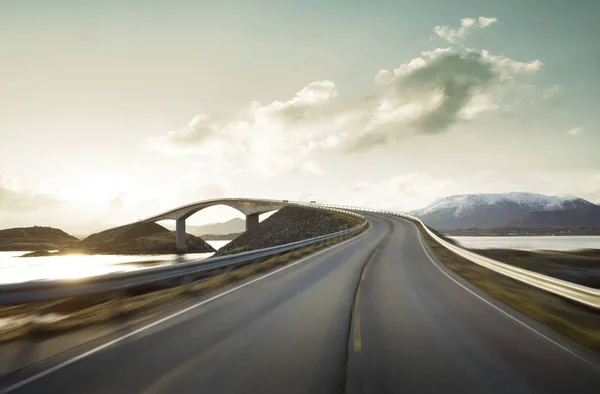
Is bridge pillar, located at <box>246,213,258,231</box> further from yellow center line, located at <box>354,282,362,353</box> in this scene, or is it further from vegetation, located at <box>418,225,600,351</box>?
yellow center line, located at <box>354,282,362,353</box>

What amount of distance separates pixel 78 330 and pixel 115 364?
245 cm

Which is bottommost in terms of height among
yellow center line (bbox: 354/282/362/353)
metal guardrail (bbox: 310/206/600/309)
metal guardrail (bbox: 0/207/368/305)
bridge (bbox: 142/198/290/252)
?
yellow center line (bbox: 354/282/362/353)

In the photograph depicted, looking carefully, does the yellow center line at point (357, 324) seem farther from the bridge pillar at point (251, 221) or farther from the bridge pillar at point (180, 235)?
the bridge pillar at point (180, 235)

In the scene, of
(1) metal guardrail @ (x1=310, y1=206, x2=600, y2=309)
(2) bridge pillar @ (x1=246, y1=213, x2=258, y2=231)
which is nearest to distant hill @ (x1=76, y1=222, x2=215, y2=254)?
(2) bridge pillar @ (x1=246, y1=213, x2=258, y2=231)

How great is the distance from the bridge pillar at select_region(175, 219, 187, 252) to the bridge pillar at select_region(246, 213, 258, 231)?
784 inches

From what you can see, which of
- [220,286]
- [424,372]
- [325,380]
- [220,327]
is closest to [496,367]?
[424,372]

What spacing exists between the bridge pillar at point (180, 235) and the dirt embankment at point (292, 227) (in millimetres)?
23211

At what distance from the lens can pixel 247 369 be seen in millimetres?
4914

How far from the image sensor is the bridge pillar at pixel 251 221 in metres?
98.9

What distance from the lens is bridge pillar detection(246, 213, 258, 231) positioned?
324ft

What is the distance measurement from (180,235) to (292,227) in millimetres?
43920

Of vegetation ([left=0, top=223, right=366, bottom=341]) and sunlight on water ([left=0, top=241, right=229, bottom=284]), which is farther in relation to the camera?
sunlight on water ([left=0, top=241, right=229, bottom=284])

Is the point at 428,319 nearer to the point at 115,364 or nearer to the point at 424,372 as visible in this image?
the point at 424,372

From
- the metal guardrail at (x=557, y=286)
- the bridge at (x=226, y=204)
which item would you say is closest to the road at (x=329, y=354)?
the metal guardrail at (x=557, y=286)
